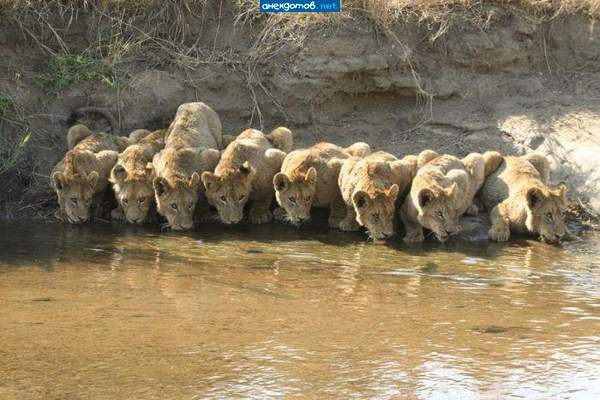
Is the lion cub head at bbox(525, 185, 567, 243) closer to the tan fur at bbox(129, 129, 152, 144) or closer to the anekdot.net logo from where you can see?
the anekdot.net logo

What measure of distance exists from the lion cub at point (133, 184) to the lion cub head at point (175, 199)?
0.73ft

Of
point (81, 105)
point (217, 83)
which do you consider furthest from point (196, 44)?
point (81, 105)

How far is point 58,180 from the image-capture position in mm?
12484

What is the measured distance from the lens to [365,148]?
13.4 meters

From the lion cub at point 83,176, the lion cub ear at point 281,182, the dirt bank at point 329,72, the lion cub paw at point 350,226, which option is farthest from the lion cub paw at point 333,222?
the lion cub at point 83,176

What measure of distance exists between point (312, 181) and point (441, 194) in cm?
161

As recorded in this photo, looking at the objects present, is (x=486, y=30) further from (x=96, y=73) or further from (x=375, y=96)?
(x=96, y=73)

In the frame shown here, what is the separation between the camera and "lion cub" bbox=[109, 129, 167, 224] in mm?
12555

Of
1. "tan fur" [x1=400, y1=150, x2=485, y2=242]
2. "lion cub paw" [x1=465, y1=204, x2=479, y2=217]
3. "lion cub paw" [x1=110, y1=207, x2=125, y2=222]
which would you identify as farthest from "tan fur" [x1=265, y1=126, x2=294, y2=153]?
"lion cub paw" [x1=465, y1=204, x2=479, y2=217]

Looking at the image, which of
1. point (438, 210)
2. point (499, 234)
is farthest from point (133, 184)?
point (499, 234)

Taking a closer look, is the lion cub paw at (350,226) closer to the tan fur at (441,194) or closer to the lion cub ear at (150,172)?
the tan fur at (441,194)

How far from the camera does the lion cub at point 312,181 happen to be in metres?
12.3

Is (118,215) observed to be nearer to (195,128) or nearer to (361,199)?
(195,128)

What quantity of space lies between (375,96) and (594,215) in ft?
12.8
